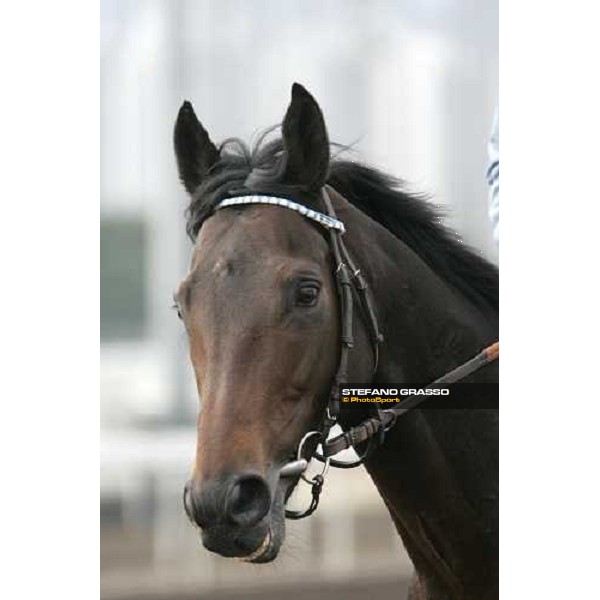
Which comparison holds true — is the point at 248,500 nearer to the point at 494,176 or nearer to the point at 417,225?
the point at 417,225

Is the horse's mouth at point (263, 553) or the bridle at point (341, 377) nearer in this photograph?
the horse's mouth at point (263, 553)

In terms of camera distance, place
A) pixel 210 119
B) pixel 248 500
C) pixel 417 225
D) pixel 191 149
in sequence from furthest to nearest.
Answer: pixel 210 119 → pixel 417 225 → pixel 191 149 → pixel 248 500

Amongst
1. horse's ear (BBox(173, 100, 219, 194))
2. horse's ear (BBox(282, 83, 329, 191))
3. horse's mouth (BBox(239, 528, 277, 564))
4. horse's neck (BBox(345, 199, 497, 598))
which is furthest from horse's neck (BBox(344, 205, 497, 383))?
horse's mouth (BBox(239, 528, 277, 564))

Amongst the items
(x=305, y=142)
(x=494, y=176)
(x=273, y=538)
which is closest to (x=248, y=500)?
(x=273, y=538)

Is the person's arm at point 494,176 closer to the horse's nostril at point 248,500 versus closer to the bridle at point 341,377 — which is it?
the bridle at point 341,377

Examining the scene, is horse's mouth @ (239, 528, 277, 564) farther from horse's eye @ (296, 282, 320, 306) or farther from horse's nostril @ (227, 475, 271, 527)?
horse's eye @ (296, 282, 320, 306)

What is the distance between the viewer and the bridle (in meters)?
1.54

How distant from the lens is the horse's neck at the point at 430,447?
5.48ft

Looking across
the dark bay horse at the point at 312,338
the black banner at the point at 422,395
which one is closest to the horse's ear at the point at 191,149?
the dark bay horse at the point at 312,338

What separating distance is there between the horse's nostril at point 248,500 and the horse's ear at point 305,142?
17.9 inches

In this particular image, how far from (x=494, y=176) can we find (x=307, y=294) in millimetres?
529

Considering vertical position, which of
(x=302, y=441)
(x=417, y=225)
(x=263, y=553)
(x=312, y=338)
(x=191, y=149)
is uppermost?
(x=191, y=149)

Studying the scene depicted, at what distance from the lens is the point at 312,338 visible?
1.50 meters
